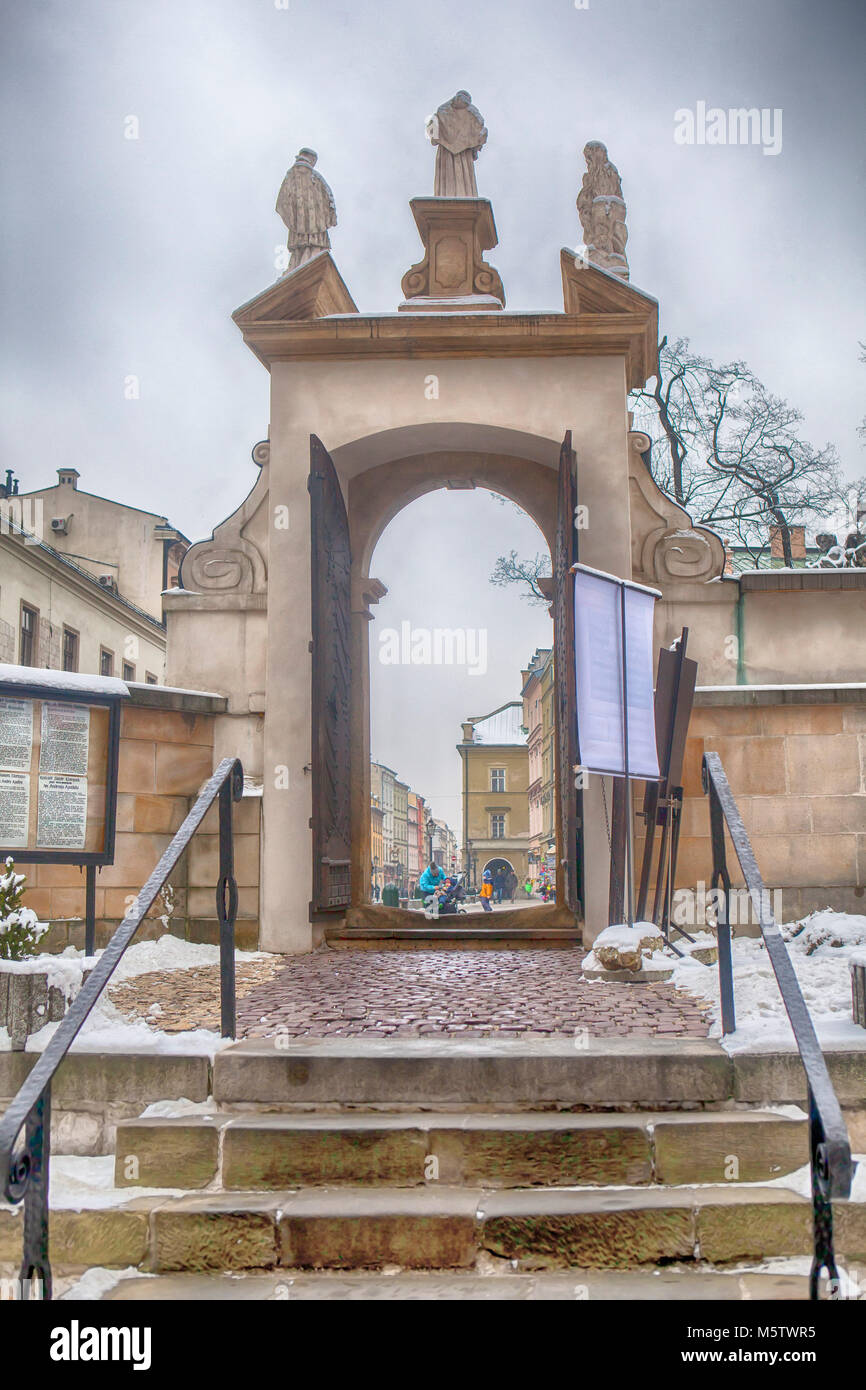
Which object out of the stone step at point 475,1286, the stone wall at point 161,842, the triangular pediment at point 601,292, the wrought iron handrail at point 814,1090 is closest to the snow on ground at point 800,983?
the wrought iron handrail at point 814,1090

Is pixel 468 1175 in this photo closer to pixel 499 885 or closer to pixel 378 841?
pixel 499 885

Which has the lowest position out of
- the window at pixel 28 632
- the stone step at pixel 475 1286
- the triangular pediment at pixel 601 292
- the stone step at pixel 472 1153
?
the stone step at pixel 475 1286

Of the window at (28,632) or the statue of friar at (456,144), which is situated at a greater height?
the statue of friar at (456,144)

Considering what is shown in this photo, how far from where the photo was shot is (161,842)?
823cm

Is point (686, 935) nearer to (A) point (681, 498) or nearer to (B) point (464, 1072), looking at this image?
(B) point (464, 1072)

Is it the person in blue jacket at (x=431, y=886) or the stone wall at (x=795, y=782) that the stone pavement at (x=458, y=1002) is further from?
the person in blue jacket at (x=431, y=886)

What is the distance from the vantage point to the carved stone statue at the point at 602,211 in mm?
10320

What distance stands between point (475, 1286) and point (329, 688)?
5684mm

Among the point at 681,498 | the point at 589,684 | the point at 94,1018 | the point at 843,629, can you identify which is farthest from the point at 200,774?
the point at 681,498

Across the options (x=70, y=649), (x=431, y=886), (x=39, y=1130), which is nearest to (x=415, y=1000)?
(x=39, y=1130)

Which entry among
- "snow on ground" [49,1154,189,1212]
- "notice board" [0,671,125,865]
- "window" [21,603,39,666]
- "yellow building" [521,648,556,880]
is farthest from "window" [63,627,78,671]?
"snow on ground" [49,1154,189,1212]

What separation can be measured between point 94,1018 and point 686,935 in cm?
395

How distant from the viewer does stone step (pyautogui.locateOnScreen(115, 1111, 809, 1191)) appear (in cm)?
382

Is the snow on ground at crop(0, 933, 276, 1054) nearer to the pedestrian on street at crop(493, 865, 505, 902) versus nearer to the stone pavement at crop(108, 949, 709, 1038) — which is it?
the stone pavement at crop(108, 949, 709, 1038)
